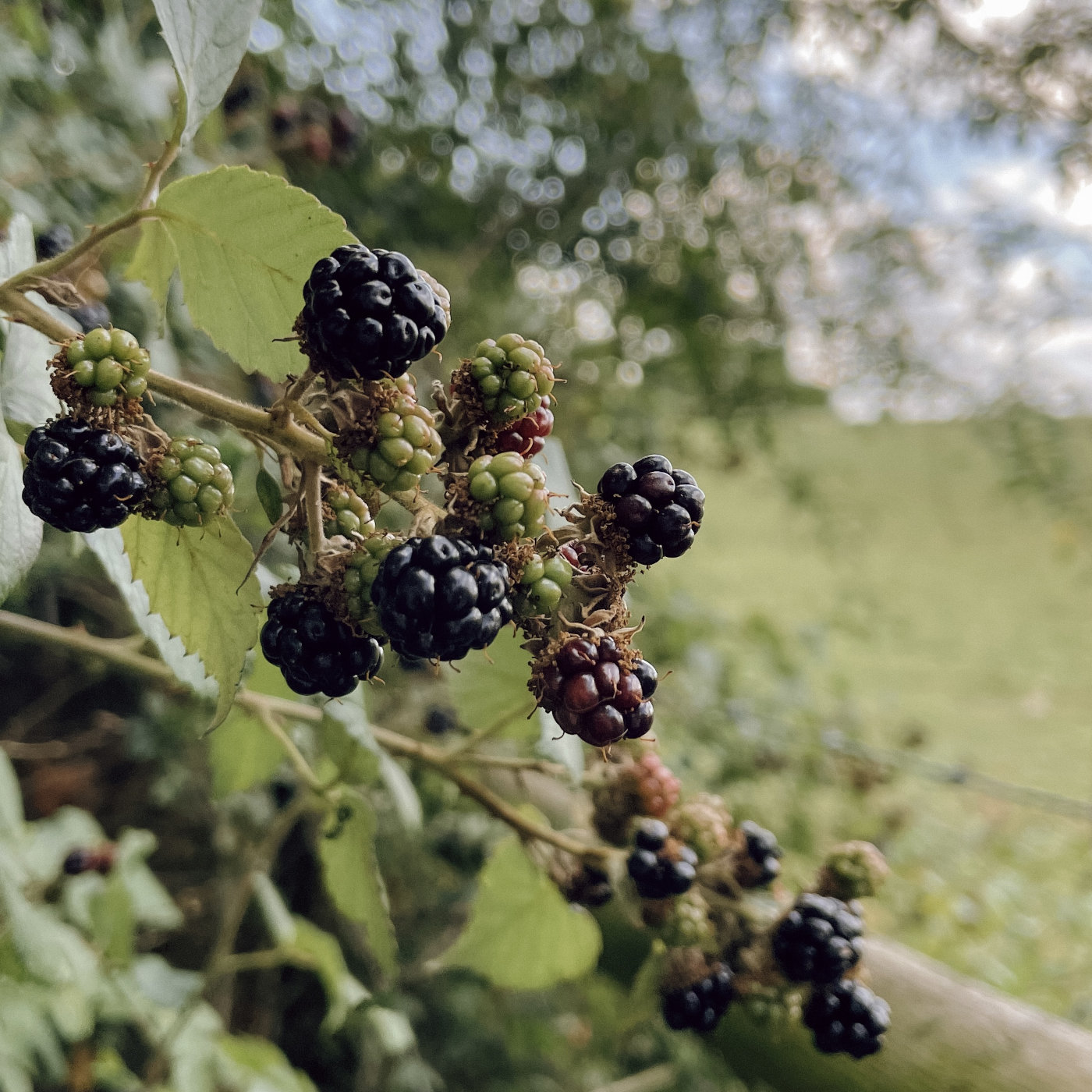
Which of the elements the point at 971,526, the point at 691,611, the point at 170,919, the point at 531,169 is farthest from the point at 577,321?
the point at 971,526

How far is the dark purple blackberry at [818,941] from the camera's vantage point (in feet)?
2.15

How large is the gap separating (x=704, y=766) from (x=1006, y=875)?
2.95 ft

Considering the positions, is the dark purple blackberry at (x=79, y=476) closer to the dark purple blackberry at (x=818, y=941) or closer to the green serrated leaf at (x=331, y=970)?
→ the dark purple blackberry at (x=818, y=941)

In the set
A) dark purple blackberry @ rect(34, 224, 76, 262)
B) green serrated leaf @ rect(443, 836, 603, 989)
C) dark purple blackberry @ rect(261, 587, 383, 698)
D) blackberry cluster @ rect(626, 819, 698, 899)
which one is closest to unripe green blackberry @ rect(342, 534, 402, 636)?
dark purple blackberry @ rect(261, 587, 383, 698)

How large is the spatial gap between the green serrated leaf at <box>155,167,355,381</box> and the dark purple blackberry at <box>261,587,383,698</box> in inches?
5.5

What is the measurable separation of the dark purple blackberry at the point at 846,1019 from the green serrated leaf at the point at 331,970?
0.64m

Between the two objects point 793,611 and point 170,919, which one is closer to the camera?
point 170,919

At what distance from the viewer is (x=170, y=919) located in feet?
4.24

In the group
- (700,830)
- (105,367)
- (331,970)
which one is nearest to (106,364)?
(105,367)

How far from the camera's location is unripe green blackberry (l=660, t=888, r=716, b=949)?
26.5 inches

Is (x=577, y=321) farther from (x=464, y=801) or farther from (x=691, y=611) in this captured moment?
(x=464, y=801)

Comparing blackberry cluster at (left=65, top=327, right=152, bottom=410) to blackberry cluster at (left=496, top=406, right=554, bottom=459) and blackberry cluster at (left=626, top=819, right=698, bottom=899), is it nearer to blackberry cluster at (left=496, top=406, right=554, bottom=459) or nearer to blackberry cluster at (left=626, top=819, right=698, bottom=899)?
blackberry cluster at (left=496, top=406, right=554, bottom=459)

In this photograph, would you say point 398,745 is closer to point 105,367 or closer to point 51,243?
point 105,367

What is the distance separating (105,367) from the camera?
1.29 ft
